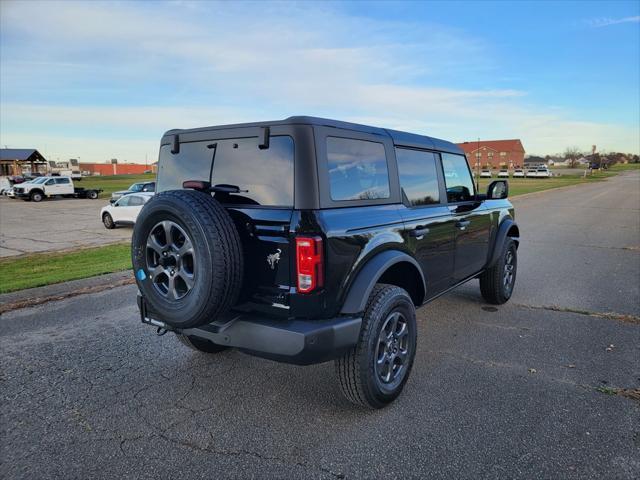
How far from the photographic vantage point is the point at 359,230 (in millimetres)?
Result: 3049

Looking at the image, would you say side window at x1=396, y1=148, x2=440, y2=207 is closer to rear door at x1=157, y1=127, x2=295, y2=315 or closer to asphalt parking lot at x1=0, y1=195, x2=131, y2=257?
rear door at x1=157, y1=127, x2=295, y2=315

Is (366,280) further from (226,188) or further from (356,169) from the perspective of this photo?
(226,188)

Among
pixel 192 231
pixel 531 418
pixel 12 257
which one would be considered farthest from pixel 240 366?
pixel 12 257

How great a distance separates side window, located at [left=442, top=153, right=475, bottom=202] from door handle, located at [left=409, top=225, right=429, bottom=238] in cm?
83

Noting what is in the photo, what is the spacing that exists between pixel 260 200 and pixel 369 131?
1066 mm

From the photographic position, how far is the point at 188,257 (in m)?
2.85

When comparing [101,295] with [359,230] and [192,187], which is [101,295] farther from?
[359,230]

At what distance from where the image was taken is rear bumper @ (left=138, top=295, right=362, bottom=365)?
2.73m

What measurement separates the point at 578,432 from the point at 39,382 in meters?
3.98

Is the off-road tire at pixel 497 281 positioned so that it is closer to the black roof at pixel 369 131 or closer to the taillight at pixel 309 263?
the black roof at pixel 369 131

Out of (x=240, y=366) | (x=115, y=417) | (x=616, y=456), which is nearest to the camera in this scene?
(x=616, y=456)

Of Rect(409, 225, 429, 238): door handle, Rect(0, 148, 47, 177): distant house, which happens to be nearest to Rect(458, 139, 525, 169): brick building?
Rect(0, 148, 47, 177): distant house

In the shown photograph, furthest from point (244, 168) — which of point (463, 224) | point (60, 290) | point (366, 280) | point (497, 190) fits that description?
point (60, 290)

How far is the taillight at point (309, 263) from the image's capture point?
274 cm
